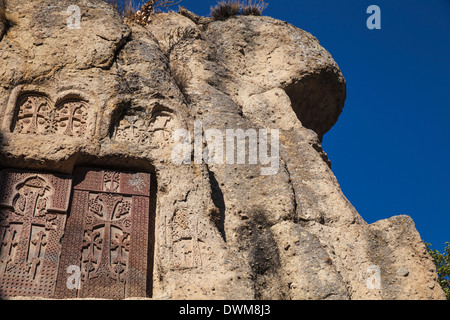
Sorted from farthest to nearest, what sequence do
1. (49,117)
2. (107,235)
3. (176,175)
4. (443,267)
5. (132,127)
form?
(443,267)
(132,127)
(49,117)
(176,175)
(107,235)

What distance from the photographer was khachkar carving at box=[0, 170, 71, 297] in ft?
18.3

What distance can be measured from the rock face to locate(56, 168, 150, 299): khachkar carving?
0.03 metres

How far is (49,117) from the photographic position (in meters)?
6.72

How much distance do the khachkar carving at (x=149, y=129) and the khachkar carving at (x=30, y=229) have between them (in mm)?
928

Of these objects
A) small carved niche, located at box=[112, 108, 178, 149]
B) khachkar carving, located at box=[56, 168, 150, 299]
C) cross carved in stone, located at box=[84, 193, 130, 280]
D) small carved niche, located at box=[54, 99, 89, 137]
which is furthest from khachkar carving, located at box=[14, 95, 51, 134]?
cross carved in stone, located at box=[84, 193, 130, 280]

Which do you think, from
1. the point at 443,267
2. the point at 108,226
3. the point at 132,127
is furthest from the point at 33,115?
the point at 443,267

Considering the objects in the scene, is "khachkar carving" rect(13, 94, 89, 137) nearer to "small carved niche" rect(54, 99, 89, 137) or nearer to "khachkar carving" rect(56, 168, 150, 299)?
"small carved niche" rect(54, 99, 89, 137)

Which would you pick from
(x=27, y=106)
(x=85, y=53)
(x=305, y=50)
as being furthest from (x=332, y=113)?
(x=27, y=106)

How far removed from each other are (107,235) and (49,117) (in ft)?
5.49

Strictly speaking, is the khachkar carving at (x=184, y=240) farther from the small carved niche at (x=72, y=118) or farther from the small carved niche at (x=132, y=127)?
the small carved niche at (x=72, y=118)

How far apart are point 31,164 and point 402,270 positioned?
4.56 meters

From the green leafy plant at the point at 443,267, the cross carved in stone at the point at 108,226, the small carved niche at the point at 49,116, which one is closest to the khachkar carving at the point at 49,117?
the small carved niche at the point at 49,116

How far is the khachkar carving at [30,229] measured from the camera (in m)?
5.59

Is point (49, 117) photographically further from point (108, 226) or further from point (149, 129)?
point (108, 226)
